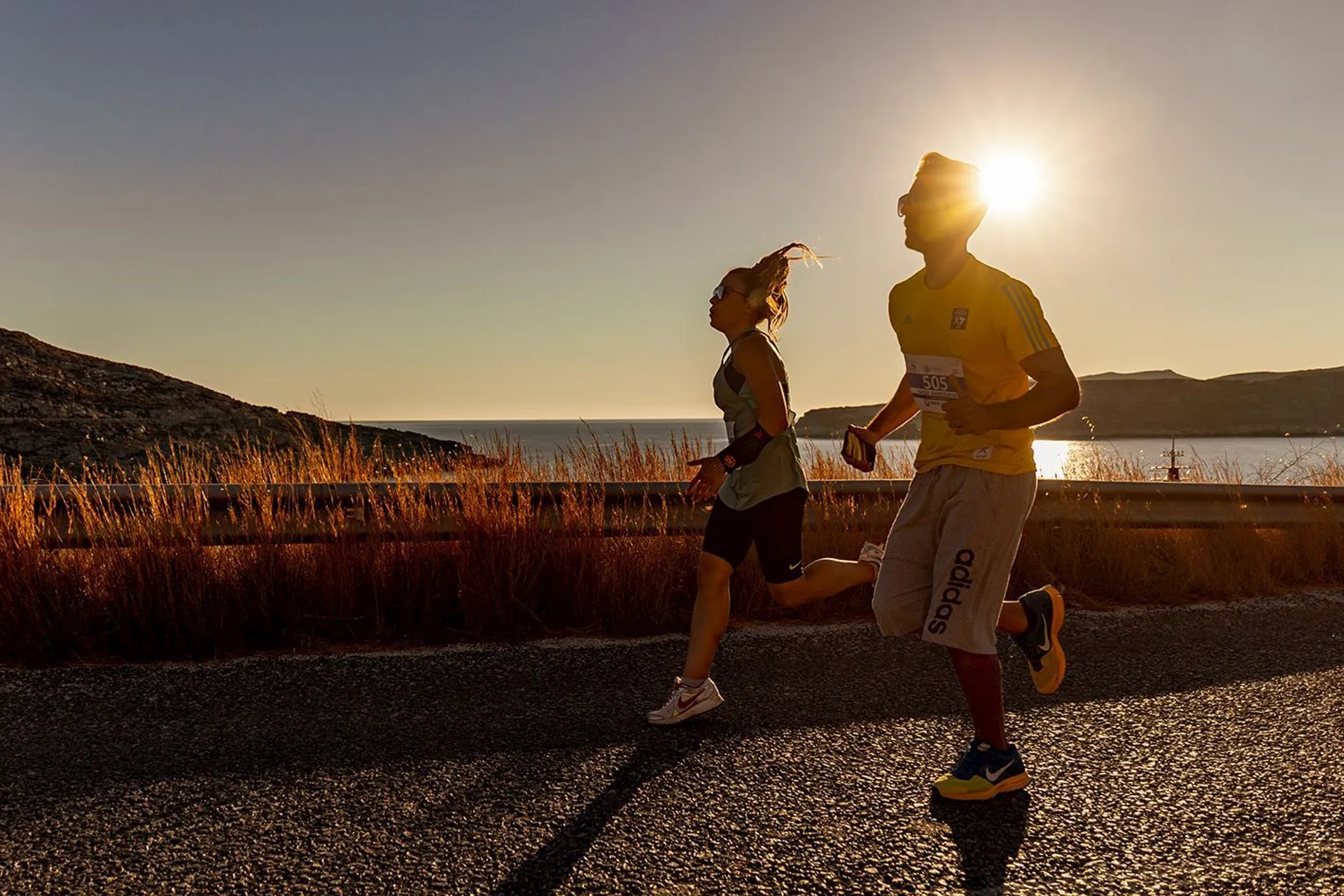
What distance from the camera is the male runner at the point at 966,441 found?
9.17 ft

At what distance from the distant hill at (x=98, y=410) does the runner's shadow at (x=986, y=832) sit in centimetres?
2968

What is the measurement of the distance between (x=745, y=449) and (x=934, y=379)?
86 centimetres

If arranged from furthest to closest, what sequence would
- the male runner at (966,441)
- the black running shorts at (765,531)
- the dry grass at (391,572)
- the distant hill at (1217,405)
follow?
the distant hill at (1217,405), the dry grass at (391,572), the black running shorts at (765,531), the male runner at (966,441)

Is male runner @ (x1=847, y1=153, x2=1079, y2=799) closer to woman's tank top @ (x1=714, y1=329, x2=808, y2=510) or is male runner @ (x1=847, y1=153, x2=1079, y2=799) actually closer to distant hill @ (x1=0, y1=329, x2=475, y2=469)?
woman's tank top @ (x1=714, y1=329, x2=808, y2=510)

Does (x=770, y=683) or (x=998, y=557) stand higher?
(x=998, y=557)

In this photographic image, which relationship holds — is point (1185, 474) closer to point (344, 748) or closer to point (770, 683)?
point (770, 683)

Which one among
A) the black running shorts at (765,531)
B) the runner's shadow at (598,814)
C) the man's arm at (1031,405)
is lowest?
the runner's shadow at (598,814)

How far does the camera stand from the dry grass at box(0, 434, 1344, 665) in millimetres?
4773

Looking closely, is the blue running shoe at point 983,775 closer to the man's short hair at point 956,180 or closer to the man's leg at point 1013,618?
the man's leg at point 1013,618

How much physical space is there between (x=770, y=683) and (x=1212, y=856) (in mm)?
1976

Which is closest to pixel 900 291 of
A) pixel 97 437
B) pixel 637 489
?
pixel 637 489

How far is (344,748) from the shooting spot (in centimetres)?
328

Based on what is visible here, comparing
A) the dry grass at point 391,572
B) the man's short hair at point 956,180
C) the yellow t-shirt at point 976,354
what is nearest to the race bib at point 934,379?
the yellow t-shirt at point 976,354

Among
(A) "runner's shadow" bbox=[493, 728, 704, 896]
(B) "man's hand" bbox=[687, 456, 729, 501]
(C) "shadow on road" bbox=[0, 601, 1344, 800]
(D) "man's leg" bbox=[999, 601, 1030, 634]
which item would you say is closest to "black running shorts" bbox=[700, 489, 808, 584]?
(B) "man's hand" bbox=[687, 456, 729, 501]
